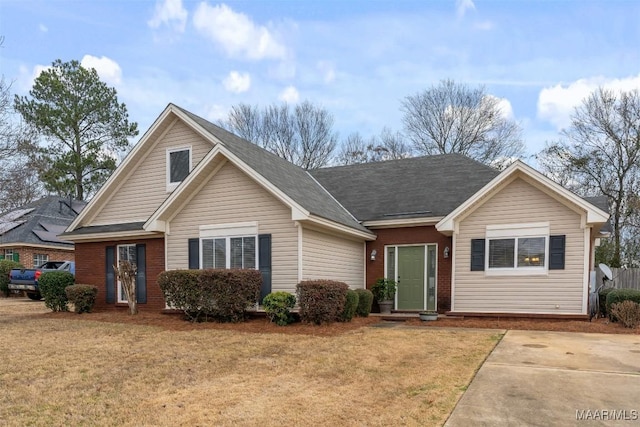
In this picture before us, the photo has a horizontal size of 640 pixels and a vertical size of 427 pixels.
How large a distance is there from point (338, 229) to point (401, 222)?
2482 mm

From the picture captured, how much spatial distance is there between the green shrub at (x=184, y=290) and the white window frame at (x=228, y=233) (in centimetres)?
124

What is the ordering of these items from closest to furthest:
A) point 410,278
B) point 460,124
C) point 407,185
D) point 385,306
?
point 385,306 < point 410,278 < point 407,185 < point 460,124

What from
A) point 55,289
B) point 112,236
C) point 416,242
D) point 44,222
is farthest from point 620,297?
point 44,222

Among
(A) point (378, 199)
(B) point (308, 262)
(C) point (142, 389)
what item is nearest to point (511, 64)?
(A) point (378, 199)

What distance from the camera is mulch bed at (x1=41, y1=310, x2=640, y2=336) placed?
9.66 meters

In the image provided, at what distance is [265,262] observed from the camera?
1112 centimetres

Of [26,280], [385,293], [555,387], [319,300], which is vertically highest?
[555,387]

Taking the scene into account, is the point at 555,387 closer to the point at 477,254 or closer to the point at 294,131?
the point at 477,254

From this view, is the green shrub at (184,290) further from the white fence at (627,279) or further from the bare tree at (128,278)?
the white fence at (627,279)

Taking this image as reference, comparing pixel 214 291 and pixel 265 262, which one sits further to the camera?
pixel 265 262

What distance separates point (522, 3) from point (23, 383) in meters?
13.8

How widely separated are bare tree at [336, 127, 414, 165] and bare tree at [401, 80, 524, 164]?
1.18 m

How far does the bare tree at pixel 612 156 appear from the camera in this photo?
918 inches

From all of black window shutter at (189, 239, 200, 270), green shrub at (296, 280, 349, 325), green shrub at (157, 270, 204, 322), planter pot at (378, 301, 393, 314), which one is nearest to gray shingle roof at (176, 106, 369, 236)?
green shrub at (296, 280, 349, 325)
